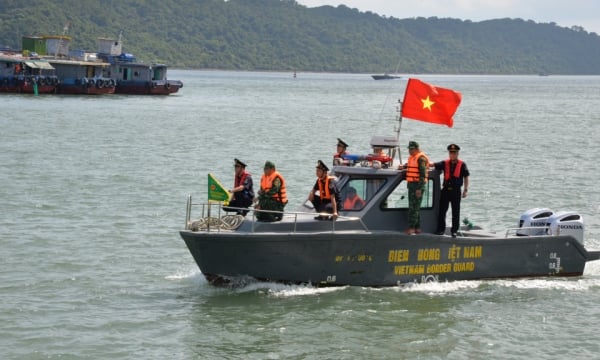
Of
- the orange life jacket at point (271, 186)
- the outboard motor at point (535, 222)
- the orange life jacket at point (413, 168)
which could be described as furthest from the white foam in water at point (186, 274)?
the outboard motor at point (535, 222)

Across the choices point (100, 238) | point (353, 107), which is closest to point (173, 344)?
point (100, 238)

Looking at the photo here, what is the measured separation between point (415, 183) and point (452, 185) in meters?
0.83

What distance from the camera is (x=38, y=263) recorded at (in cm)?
1875

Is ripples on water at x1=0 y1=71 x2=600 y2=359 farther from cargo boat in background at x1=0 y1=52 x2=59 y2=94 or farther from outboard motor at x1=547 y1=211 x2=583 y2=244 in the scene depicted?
cargo boat in background at x1=0 y1=52 x2=59 y2=94

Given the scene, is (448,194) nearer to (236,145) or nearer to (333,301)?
(333,301)

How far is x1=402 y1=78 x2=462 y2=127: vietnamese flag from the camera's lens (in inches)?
664

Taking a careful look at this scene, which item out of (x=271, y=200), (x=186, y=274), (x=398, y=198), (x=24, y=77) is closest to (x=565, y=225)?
(x=398, y=198)

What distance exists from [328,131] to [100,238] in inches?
1381

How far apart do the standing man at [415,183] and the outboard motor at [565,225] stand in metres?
2.62

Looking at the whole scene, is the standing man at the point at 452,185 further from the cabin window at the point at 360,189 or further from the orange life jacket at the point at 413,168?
the cabin window at the point at 360,189

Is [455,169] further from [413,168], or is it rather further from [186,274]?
[186,274]

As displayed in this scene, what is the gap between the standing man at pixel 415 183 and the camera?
16.3 m

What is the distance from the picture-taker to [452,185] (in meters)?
16.8

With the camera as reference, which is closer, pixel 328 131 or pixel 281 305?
pixel 281 305
